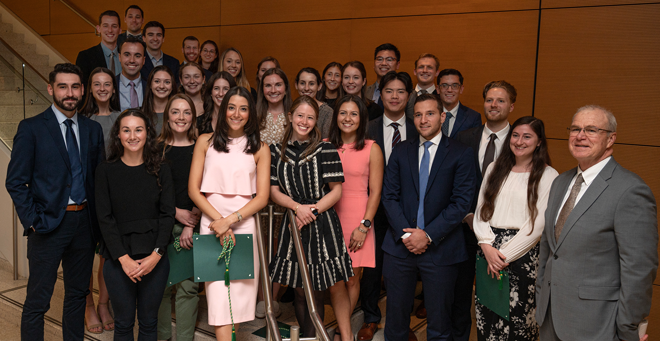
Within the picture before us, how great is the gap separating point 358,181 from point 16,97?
3.54 metres

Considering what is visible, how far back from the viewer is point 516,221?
8.33 feet

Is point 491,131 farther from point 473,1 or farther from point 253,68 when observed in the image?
point 253,68

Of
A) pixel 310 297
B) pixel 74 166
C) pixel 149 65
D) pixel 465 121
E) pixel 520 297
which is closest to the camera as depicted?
pixel 310 297

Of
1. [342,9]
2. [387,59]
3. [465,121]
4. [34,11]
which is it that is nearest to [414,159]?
[465,121]

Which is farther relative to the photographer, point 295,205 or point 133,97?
point 133,97

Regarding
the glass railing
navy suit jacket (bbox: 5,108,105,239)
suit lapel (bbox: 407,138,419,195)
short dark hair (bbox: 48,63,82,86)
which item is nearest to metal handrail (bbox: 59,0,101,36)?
the glass railing

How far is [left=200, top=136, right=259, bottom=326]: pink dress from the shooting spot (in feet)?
8.75

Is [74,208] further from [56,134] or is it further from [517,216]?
[517,216]

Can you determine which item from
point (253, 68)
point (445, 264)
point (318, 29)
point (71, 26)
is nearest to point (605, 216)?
point (445, 264)

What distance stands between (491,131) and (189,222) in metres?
2.00

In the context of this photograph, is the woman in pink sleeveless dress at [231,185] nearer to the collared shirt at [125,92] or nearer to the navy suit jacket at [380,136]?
the navy suit jacket at [380,136]

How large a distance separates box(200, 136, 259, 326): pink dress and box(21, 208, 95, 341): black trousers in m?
0.71

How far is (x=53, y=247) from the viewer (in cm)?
261

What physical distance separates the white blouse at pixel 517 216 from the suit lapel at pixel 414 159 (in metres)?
0.45
